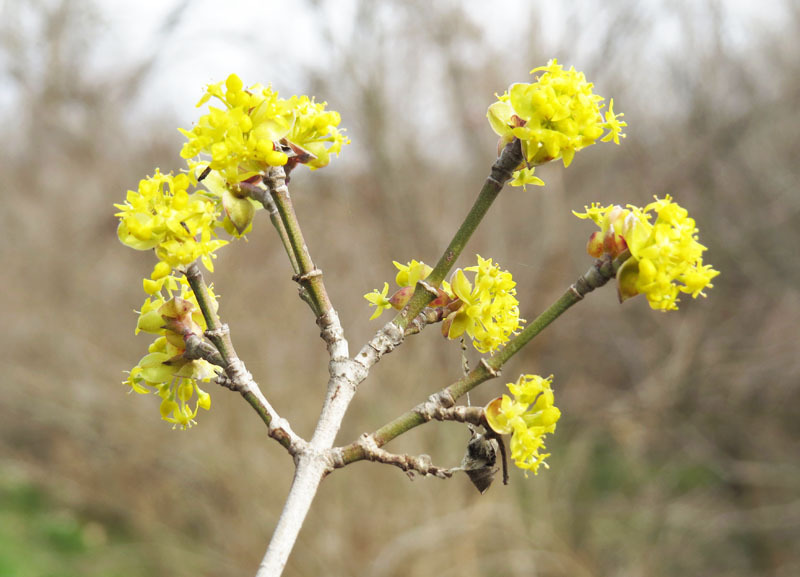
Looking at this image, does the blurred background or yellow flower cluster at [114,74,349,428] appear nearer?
yellow flower cluster at [114,74,349,428]

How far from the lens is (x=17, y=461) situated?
8.44 meters

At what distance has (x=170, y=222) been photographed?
849 mm

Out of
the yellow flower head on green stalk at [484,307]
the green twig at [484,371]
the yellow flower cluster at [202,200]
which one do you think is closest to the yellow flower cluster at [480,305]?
the yellow flower head on green stalk at [484,307]

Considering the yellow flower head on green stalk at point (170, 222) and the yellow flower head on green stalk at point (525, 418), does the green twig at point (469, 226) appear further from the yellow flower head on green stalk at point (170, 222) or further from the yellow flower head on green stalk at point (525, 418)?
the yellow flower head on green stalk at point (170, 222)

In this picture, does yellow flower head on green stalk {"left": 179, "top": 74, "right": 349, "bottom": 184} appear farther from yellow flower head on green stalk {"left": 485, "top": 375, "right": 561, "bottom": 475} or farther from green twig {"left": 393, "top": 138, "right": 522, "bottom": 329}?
yellow flower head on green stalk {"left": 485, "top": 375, "right": 561, "bottom": 475}

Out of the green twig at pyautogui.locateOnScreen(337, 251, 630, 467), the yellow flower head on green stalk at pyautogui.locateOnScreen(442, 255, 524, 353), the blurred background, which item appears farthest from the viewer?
the blurred background

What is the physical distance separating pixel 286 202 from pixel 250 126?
106 millimetres

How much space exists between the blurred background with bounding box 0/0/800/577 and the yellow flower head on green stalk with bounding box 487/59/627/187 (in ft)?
14.7

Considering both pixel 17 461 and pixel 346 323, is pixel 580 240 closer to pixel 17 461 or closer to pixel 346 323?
pixel 346 323

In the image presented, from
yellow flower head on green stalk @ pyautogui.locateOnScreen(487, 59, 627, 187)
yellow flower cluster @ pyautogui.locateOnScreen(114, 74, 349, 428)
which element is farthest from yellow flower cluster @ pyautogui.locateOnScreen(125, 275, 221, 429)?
yellow flower head on green stalk @ pyautogui.locateOnScreen(487, 59, 627, 187)

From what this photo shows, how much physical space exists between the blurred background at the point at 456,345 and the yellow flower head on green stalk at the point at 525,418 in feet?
14.8

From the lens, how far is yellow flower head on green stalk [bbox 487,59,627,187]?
2.99ft

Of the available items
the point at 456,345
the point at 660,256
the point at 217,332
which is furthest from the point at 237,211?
the point at 456,345

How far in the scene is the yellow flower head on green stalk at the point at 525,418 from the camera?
868 mm
